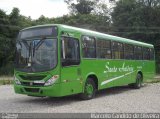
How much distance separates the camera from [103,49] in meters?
16.9

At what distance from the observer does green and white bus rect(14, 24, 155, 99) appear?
1318 cm

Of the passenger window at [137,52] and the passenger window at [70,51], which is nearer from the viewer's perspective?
the passenger window at [70,51]

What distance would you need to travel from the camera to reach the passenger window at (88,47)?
15.0 m

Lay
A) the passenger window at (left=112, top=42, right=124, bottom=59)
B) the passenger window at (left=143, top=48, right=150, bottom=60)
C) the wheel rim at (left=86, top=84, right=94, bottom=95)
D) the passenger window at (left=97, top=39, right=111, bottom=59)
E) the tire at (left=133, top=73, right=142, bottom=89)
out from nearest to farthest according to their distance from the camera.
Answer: the wheel rim at (left=86, top=84, right=94, bottom=95) → the passenger window at (left=97, top=39, right=111, bottom=59) → the passenger window at (left=112, top=42, right=124, bottom=59) → the tire at (left=133, top=73, right=142, bottom=89) → the passenger window at (left=143, top=48, right=150, bottom=60)

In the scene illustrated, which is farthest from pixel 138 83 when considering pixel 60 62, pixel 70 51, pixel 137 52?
pixel 60 62

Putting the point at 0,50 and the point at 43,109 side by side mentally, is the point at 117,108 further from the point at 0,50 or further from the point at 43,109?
the point at 0,50

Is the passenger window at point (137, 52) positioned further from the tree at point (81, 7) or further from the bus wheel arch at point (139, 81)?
the tree at point (81, 7)

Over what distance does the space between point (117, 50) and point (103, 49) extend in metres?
1.92

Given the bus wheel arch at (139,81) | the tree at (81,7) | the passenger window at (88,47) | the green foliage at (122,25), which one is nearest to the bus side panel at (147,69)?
the bus wheel arch at (139,81)

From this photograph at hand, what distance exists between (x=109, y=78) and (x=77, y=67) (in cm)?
357

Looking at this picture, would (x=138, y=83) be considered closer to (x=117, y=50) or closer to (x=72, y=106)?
(x=117, y=50)

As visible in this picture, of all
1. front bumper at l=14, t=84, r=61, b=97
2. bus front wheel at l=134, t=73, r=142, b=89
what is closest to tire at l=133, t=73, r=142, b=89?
bus front wheel at l=134, t=73, r=142, b=89

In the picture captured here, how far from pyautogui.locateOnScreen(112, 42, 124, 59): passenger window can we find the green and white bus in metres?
0.92

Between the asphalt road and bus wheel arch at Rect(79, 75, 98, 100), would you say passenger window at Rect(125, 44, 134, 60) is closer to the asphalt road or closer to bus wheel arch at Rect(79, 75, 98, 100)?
bus wheel arch at Rect(79, 75, 98, 100)
